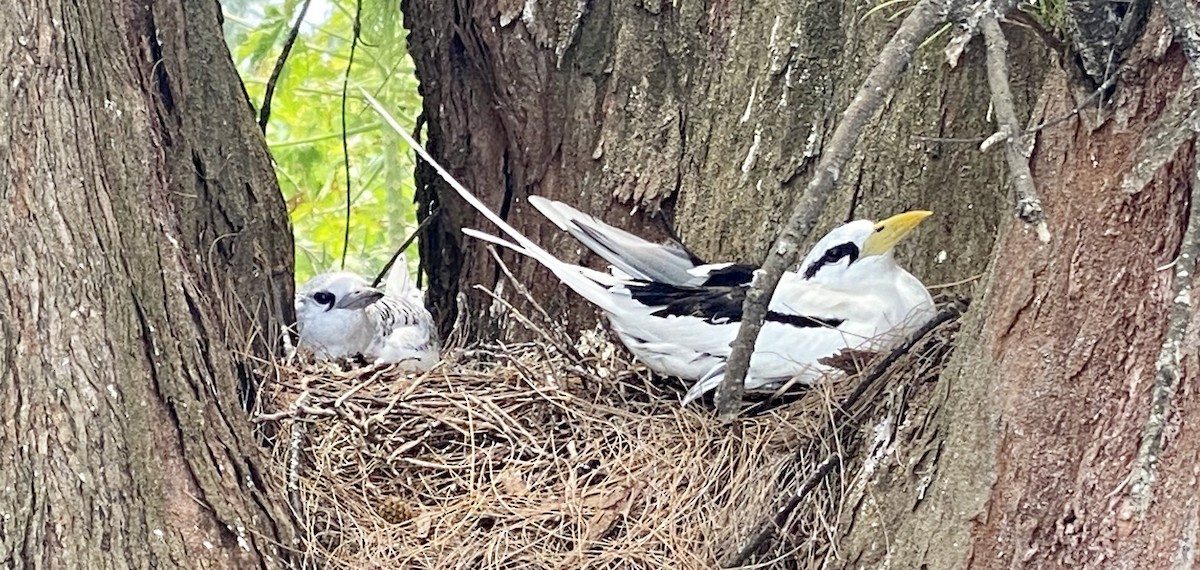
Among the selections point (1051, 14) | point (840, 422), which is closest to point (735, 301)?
point (840, 422)

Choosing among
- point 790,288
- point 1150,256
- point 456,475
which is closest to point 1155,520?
point 1150,256

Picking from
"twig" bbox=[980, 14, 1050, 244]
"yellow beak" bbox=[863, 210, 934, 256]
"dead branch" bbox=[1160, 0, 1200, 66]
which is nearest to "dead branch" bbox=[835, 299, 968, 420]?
"yellow beak" bbox=[863, 210, 934, 256]

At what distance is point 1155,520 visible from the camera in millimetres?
2115

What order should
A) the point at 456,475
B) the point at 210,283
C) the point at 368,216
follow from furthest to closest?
the point at 368,216 → the point at 456,475 → the point at 210,283

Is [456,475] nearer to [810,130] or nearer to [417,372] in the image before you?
[417,372]

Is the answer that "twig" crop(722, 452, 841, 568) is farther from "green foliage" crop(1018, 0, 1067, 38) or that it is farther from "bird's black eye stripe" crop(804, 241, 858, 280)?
"green foliage" crop(1018, 0, 1067, 38)

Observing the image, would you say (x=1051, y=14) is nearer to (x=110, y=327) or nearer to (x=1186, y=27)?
(x=1186, y=27)

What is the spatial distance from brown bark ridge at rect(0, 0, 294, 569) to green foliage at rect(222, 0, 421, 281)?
2.51 m

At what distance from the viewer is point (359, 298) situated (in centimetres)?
440

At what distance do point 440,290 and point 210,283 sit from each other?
1431 mm

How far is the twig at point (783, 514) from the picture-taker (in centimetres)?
287

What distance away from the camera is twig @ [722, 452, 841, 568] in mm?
2867

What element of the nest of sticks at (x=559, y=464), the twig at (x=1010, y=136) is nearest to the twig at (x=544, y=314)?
the nest of sticks at (x=559, y=464)

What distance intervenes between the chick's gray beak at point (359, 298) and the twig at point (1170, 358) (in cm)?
285
